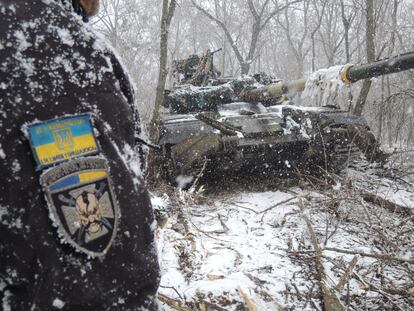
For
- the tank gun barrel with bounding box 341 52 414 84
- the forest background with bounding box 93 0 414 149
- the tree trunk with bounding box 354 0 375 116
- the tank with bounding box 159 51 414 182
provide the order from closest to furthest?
the tank gun barrel with bounding box 341 52 414 84
the tank with bounding box 159 51 414 182
the tree trunk with bounding box 354 0 375 116
the forest background with bounding box 93 0 414 149

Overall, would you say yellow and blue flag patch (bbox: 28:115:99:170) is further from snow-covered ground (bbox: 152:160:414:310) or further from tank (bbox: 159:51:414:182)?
tank (bbox: 159:51:414:182)

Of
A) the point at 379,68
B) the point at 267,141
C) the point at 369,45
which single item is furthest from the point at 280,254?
the point at 369,45

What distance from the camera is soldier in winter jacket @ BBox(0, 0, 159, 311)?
0.78m

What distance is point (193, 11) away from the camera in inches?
1224

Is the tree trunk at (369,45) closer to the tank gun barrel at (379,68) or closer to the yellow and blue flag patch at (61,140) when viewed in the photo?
the tank gun barrel at (379,68)

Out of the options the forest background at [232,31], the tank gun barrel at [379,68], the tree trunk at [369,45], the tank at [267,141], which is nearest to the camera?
the tank gun barrel at [379,68]

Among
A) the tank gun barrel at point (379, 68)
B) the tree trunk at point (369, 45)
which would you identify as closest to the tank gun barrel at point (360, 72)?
the tank gun barrel at point (379, 68)

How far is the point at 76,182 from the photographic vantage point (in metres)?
0.82

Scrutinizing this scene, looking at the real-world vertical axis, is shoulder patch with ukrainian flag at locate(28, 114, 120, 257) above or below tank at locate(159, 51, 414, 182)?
above

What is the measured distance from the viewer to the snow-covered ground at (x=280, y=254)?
A: 3.06 meters

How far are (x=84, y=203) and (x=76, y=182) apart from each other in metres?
0.04

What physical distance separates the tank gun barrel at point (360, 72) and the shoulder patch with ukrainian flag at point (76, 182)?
423cm

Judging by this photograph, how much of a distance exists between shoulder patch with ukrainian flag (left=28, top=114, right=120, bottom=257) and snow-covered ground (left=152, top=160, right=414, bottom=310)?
2212 mm

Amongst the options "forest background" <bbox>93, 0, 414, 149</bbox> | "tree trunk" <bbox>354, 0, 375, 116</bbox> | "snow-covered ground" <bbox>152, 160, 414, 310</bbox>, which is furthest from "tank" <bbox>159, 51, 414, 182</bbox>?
"forest background" <bbox>93, 0, 414, 149</bbox>
